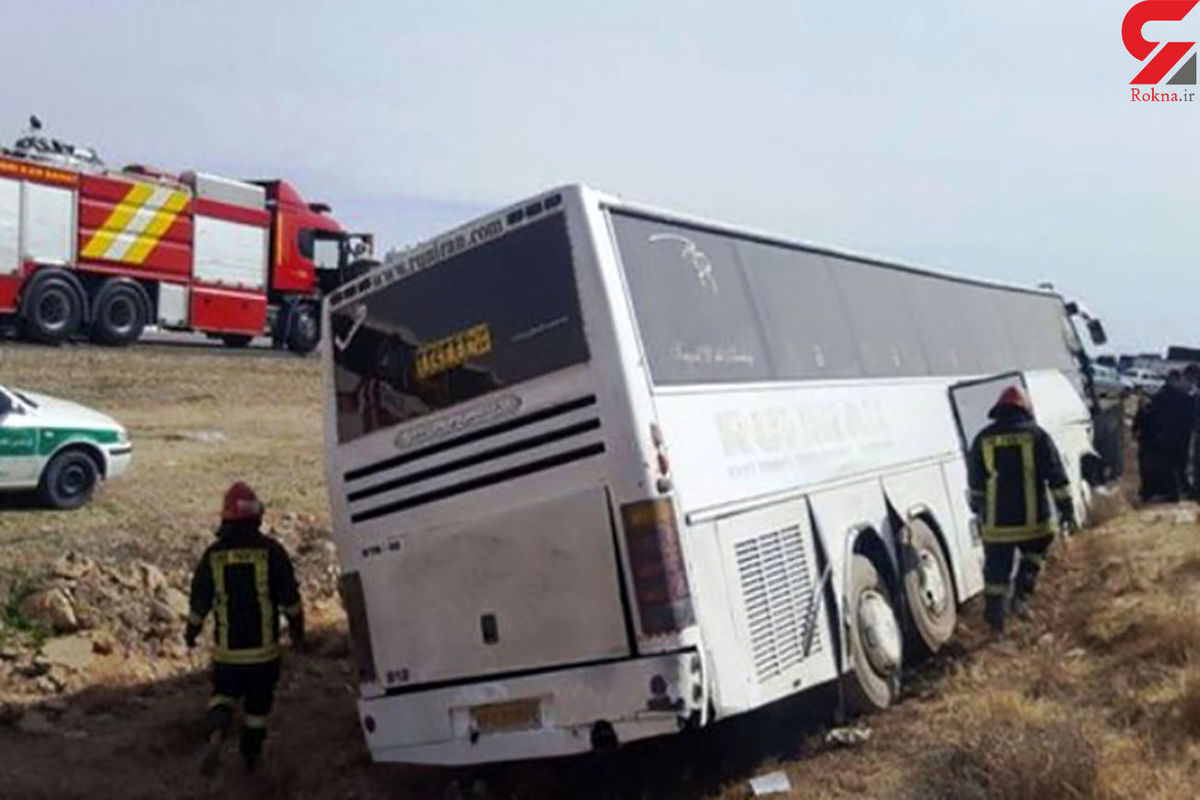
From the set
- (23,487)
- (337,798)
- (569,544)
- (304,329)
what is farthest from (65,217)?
(569,544)

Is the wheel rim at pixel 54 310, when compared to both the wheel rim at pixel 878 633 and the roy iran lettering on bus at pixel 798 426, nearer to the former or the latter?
the roy iran lettering on bus at pixel 798 426

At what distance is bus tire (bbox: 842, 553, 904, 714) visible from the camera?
7.33m

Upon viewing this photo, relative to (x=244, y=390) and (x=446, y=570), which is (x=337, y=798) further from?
(x=244, y=390)

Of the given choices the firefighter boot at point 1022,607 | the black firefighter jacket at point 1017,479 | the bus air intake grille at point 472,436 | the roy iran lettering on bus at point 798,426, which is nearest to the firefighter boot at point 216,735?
the bus air intake grille at point 472,436

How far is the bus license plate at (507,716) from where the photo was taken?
6219 mm

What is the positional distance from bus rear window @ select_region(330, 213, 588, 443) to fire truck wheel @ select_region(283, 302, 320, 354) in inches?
739

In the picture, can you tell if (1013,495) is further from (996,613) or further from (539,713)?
(539,713)

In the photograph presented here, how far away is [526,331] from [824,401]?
2501 mm

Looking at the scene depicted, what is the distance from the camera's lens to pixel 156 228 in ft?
70.3

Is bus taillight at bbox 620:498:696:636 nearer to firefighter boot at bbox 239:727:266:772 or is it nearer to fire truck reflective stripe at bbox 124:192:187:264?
firefighter boot at bbox 239:727:266:772

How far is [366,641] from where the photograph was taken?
6.82 m

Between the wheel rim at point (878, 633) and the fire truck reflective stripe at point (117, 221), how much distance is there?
626 inches

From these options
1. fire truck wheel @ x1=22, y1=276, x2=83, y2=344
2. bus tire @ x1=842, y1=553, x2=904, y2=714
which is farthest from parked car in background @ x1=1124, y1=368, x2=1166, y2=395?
bus tire @ x1=842, y1=553, x2=904, y2=714

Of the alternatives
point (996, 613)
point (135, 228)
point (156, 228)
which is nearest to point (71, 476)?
point (996, 613)
